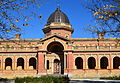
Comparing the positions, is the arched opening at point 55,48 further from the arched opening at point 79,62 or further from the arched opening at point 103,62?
the arched opening at point 103,62

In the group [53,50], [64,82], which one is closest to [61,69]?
[53,50]

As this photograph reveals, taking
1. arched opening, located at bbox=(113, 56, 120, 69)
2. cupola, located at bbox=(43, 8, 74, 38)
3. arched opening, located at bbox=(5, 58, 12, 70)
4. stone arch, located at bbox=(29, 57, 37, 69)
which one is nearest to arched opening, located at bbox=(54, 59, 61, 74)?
stone arch, located at bbox=(29, 57, 37, 69)

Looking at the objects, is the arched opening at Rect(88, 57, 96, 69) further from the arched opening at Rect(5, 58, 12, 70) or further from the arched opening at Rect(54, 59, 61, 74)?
the arched opening at Rect(5, 58, 12, 70)

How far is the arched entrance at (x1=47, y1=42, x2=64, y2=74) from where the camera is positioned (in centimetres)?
4366

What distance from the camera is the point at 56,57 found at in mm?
43844

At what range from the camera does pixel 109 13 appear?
1405cm

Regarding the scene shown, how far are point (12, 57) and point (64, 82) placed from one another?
24244mm

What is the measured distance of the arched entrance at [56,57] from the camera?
4366 centimetres

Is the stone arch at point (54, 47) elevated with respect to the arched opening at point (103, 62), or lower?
elevated

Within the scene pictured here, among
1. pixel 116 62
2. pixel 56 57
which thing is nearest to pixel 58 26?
pixel 56 57

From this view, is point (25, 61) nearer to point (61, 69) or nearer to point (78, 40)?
point (61, 69)

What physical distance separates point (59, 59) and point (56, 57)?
803 mm

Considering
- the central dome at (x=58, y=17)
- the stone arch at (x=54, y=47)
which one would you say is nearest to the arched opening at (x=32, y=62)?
the stone arch at (x=54, y=47)

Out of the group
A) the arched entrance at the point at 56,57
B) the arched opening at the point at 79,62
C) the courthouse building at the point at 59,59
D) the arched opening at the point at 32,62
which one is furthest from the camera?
the arched opening at the point at 32,62
